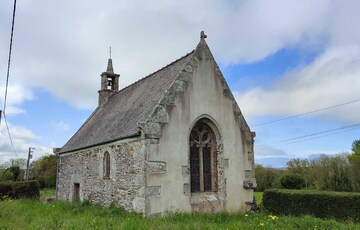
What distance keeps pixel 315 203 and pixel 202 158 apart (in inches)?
229

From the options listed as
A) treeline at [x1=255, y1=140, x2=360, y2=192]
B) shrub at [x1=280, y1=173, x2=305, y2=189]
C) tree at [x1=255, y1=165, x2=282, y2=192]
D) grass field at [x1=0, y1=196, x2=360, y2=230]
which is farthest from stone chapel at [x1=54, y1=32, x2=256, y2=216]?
tree at [x1=255, y1=165, x2=282, y2=192]

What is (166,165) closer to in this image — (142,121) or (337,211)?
(142,121)

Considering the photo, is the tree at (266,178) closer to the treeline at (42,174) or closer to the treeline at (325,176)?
the treeline at (325,176)

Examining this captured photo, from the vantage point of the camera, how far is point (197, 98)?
43.0 ft

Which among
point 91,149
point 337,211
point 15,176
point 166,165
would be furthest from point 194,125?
point 15,176

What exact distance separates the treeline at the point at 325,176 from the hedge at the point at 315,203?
14046mm

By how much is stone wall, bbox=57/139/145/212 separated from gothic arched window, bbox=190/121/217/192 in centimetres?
249

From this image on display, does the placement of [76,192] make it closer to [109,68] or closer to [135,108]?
[135,108]

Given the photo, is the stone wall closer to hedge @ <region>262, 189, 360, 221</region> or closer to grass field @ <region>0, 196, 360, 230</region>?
grass field @ <region>0, 196, 360, 230</region>

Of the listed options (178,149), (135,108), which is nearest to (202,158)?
(178,149)

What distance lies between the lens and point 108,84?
24.2 metres

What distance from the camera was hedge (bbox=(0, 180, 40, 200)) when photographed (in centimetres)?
2206

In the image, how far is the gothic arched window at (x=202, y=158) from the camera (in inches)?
514

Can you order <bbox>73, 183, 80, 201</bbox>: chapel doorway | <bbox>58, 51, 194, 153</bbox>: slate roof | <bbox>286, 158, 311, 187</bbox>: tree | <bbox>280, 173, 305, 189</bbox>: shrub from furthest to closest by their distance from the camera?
1. <bbox>286, 158, 311, 187</bbox>: tree
2. <bbox>280, 173, 305, 189</bbox>: shrub
3. <bbox>73, 183, 80, 201</bbox>: chapel doorway
4. <bbox>58, 51, 194, 153</bbox>: slate roof
